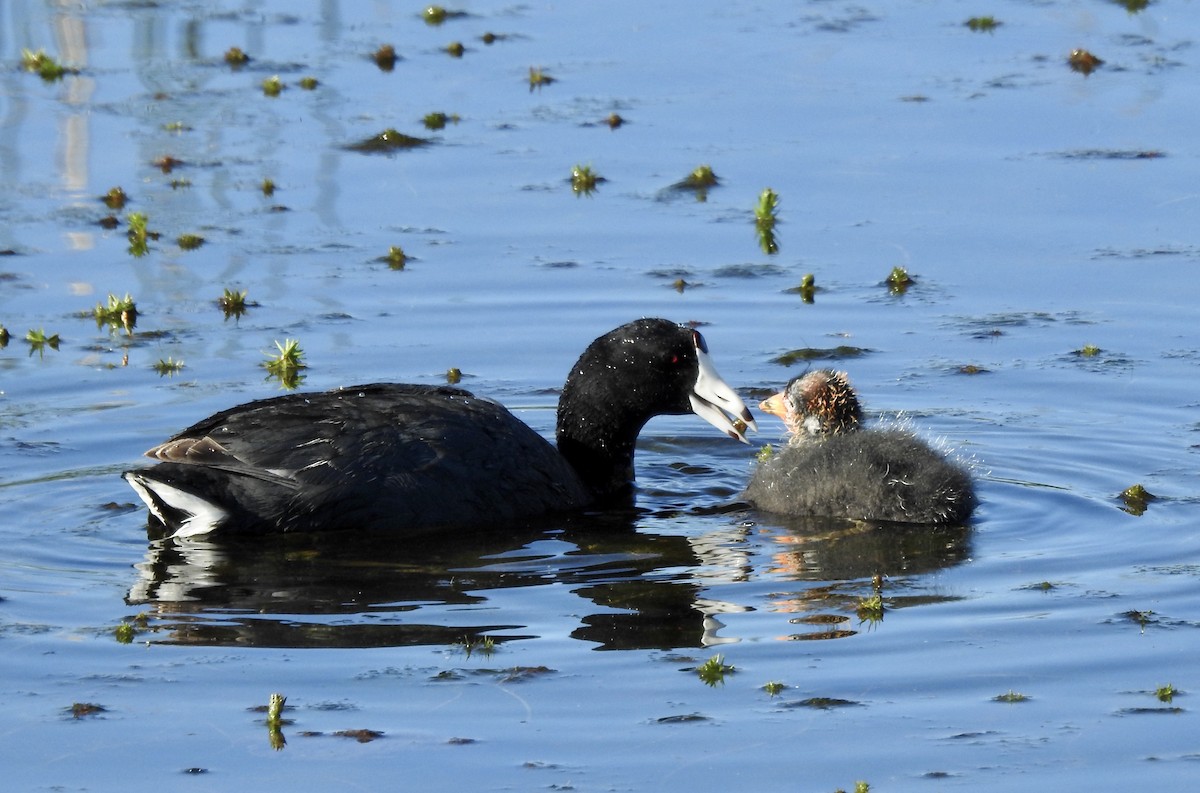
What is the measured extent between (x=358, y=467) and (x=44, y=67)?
758 cm

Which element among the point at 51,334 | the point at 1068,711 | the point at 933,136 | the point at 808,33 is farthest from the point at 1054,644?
the point at 808,33

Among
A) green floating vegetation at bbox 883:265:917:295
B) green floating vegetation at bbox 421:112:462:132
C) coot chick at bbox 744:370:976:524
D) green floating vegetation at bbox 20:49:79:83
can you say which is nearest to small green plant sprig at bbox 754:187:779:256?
green floating vegetation at bbox 883:265:917:295

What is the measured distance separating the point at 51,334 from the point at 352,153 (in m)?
3.19

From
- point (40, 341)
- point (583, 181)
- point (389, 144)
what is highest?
point (389, 144)

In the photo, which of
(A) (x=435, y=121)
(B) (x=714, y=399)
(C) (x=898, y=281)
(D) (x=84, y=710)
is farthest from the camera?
(A) (x=435, y=121)

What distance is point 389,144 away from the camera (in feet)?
43.4

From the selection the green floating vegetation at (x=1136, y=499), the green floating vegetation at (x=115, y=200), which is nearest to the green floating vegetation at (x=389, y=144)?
the green floating vegetation at (x=115, y=200)

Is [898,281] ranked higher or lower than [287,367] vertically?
higher

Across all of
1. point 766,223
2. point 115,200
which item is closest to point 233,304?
point 115,200

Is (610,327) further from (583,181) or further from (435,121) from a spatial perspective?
(435,121)

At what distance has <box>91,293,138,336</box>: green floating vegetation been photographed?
10.4m

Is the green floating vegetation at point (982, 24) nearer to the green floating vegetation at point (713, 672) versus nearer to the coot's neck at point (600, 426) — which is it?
the coot's neck at point (600, 426)

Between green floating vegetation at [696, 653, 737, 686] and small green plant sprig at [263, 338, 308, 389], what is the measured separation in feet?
12.6

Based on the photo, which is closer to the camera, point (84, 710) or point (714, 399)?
point (84, 710)
